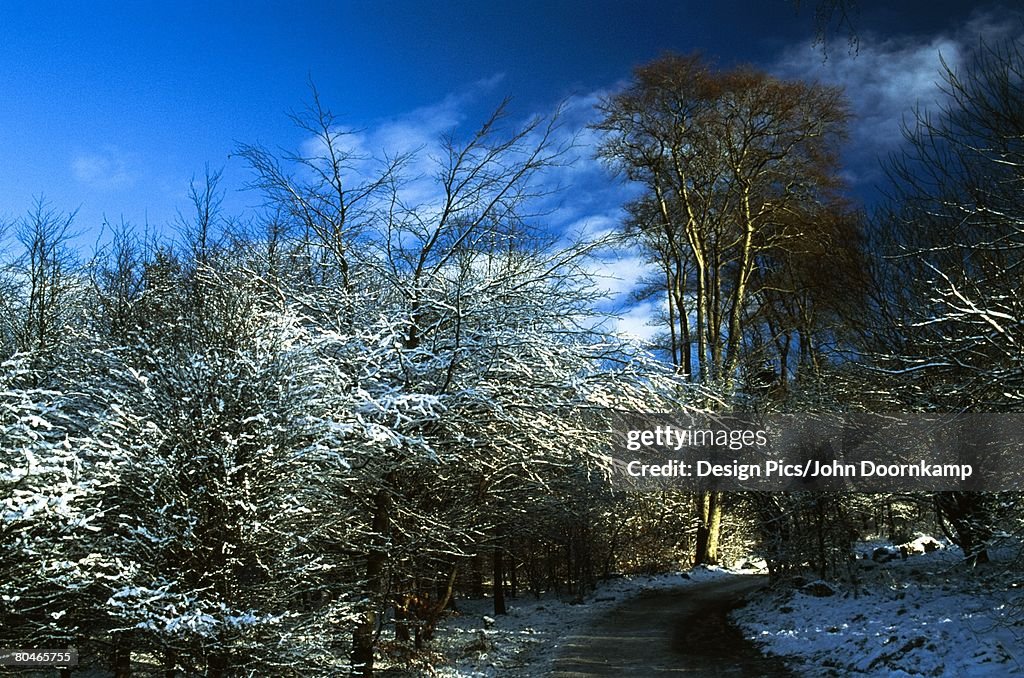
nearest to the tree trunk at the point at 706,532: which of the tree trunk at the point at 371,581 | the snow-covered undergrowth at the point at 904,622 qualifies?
the snow-covered undergrowth at the point at 904,622

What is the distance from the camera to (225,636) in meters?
6.07

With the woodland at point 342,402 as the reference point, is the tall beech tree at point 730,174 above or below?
above

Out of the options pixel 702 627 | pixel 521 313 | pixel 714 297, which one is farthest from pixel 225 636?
pixel 714 297

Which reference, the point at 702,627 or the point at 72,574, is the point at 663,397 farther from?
the point at 702,627

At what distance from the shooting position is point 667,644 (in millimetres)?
11641

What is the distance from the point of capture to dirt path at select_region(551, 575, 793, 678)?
982cm

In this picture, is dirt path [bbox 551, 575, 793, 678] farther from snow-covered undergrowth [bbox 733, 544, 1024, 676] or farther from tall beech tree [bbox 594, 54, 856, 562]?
tall beech tree [bbox 594, 54, 856, 562]

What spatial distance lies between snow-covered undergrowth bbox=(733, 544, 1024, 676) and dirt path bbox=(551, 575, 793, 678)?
456mm

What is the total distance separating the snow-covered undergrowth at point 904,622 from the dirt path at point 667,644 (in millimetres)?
456

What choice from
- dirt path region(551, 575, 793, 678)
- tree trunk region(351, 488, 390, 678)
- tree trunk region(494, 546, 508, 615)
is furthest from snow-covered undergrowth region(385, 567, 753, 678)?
tree trunk region(351, 488, 390, 678)

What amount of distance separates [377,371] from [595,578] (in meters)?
15.6
